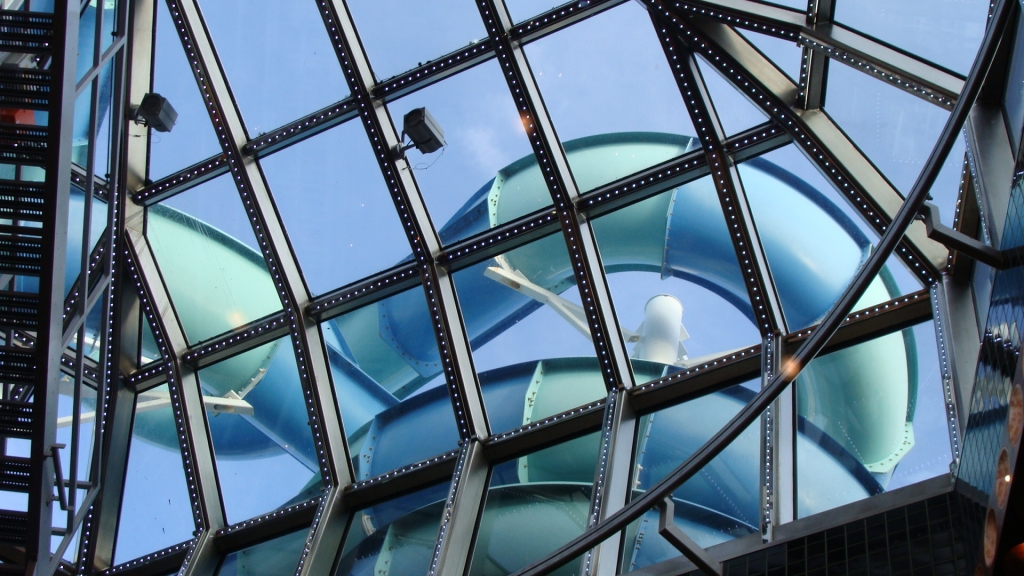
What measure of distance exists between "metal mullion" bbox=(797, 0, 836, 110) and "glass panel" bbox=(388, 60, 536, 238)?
2676 millimetres

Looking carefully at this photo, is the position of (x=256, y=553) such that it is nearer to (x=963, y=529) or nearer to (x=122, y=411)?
(x=122, y=411)

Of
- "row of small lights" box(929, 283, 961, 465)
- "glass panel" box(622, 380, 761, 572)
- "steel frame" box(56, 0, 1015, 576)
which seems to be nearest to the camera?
"row of small lights" box(929, 283, 961, 465)

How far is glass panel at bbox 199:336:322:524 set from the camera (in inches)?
402

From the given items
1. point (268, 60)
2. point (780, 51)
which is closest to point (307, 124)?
point (268, 60)

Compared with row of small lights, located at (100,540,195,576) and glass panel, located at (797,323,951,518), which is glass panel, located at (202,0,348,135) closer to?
row of small lights, located at (100,540,195,576)

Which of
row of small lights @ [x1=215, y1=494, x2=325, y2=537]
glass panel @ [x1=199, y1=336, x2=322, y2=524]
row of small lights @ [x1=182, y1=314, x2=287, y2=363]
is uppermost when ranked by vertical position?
row of small lights @ [x1=182, y1=314, x2=287, y2=363]

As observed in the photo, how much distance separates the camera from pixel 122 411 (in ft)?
35.4

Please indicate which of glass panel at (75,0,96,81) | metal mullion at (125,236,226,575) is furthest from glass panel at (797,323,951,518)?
glass panel at (75,0,96,81)

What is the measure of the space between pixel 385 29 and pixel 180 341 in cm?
411

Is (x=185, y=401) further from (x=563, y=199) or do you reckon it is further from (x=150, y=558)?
(x=563, y=199)

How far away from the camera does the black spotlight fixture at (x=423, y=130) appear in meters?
9.40

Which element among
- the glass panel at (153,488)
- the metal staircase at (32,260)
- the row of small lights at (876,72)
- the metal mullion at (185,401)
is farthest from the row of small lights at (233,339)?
the row of small lights at (876,72)

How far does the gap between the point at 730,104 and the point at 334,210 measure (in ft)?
13.8

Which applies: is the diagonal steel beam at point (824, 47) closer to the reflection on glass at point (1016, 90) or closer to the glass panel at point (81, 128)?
the reflection on glass at point (1016, 90)
